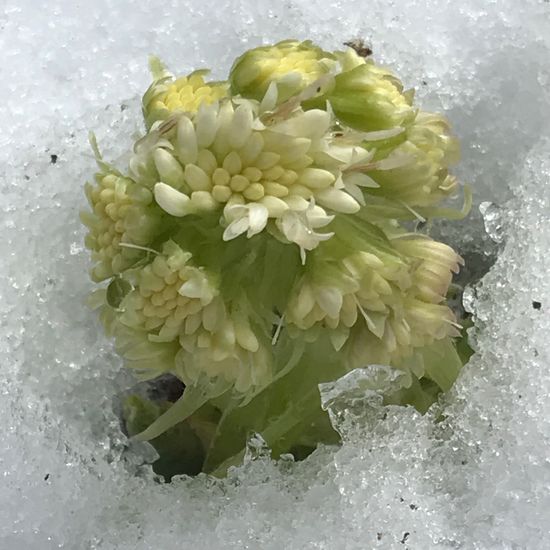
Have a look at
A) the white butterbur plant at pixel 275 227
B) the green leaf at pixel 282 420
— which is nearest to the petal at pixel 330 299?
the white butterbur plant at pixel 275 227

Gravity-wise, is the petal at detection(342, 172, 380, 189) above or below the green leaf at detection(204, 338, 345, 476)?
above

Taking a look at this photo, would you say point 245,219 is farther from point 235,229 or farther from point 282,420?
point 282,420

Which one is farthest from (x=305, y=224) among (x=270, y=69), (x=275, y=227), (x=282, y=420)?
(x=282, y=420)

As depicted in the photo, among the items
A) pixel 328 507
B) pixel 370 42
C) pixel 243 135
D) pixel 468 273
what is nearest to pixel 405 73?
pixel 370 42

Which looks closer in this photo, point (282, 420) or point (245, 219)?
point (245, 219)

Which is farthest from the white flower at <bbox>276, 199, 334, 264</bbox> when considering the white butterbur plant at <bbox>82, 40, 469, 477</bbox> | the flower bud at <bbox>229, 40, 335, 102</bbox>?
the flower bud at <bbox>229, 40, 335, 102</bbox>

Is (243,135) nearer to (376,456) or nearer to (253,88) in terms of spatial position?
(253,88)

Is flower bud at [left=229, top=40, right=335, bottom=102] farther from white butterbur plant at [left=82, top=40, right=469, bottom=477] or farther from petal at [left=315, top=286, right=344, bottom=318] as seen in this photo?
petal at [left=315, top=286, right=344, bottom=318]

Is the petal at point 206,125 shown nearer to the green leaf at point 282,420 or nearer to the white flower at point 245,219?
the white flower at point 245,219

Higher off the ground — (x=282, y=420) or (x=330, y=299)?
(x=330, y=299)
